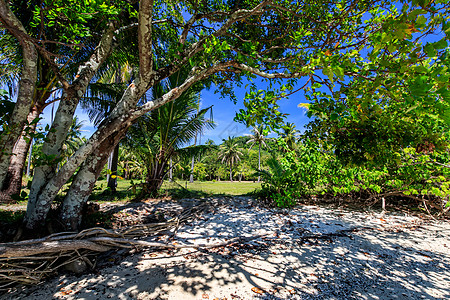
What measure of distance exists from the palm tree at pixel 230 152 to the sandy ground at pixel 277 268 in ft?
122

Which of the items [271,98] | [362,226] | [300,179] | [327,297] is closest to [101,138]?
[271,98]

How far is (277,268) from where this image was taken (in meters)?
2.79

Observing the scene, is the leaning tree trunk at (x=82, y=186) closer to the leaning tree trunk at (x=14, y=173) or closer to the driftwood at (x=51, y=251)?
the driftwood at (x=51, y=251)

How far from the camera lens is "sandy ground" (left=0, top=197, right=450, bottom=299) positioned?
2.26 metres

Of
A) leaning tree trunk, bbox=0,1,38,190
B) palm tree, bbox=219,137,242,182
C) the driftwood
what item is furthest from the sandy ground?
palm tree, bbox=219,137,242,182

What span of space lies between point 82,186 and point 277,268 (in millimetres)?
3589

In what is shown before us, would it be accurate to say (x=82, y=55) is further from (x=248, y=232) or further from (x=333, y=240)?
(x=333, y=240)

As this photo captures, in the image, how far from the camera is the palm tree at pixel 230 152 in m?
41.8

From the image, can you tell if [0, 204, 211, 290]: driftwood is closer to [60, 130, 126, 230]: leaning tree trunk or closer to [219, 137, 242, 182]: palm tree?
[60, 130, 126, 230]: leaning tree trunk

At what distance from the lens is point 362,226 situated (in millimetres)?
4973

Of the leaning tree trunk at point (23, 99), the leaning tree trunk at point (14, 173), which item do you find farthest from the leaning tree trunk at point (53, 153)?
the leaning tree trunk at point (14, 173)

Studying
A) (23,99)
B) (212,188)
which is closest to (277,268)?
(23,99)

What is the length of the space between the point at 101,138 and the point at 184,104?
4465 mm

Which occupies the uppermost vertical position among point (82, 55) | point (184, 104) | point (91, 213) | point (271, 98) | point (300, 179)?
point (82, 55)
